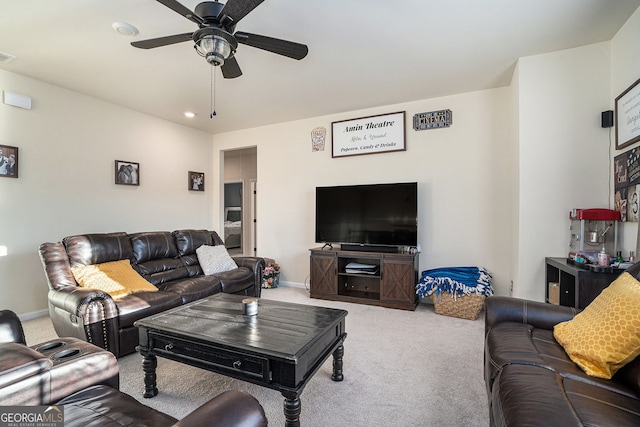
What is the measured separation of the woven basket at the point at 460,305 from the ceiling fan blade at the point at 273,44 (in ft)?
9.52

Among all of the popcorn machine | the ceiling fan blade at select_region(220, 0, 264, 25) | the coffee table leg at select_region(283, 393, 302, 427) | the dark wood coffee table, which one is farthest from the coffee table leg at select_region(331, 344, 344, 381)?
the ceiling fan blade at select_region(220, 0, 264, 25)

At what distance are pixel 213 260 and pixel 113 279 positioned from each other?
3.59ft

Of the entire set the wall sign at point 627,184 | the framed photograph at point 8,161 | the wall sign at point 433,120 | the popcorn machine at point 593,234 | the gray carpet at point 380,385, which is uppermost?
the wall sign at point 433,120

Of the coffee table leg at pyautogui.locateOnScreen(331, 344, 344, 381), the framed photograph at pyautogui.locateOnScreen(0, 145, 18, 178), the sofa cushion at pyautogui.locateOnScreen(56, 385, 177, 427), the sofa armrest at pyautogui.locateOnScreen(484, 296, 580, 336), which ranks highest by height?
the framed photograph at pyautogui.locateOnScreen(0, 145, 18, 178)

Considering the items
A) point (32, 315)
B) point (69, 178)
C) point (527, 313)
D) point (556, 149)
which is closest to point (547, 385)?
point (527, 313)

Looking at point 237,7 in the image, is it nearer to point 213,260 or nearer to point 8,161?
point 213,260

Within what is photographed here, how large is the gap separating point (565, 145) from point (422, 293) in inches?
80.7

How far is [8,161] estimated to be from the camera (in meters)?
3.15

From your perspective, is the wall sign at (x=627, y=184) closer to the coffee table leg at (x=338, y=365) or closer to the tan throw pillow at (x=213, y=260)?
the coffee table leg at (x=338, y=365)

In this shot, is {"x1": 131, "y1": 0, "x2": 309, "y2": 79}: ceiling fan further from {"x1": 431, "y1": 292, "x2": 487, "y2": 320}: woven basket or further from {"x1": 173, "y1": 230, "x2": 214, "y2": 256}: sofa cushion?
{"x1": 431, "y1": 292, "x2": 487, "y2": 320}: woven basket

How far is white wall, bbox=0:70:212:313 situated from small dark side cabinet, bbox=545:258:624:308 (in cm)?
508

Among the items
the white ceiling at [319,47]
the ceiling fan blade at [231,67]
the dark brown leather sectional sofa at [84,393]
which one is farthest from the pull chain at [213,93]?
the dark brown leather sectional sofa at [84,393]

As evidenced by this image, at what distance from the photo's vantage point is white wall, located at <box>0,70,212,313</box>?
3.22 m

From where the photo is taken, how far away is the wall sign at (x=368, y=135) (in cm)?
404
